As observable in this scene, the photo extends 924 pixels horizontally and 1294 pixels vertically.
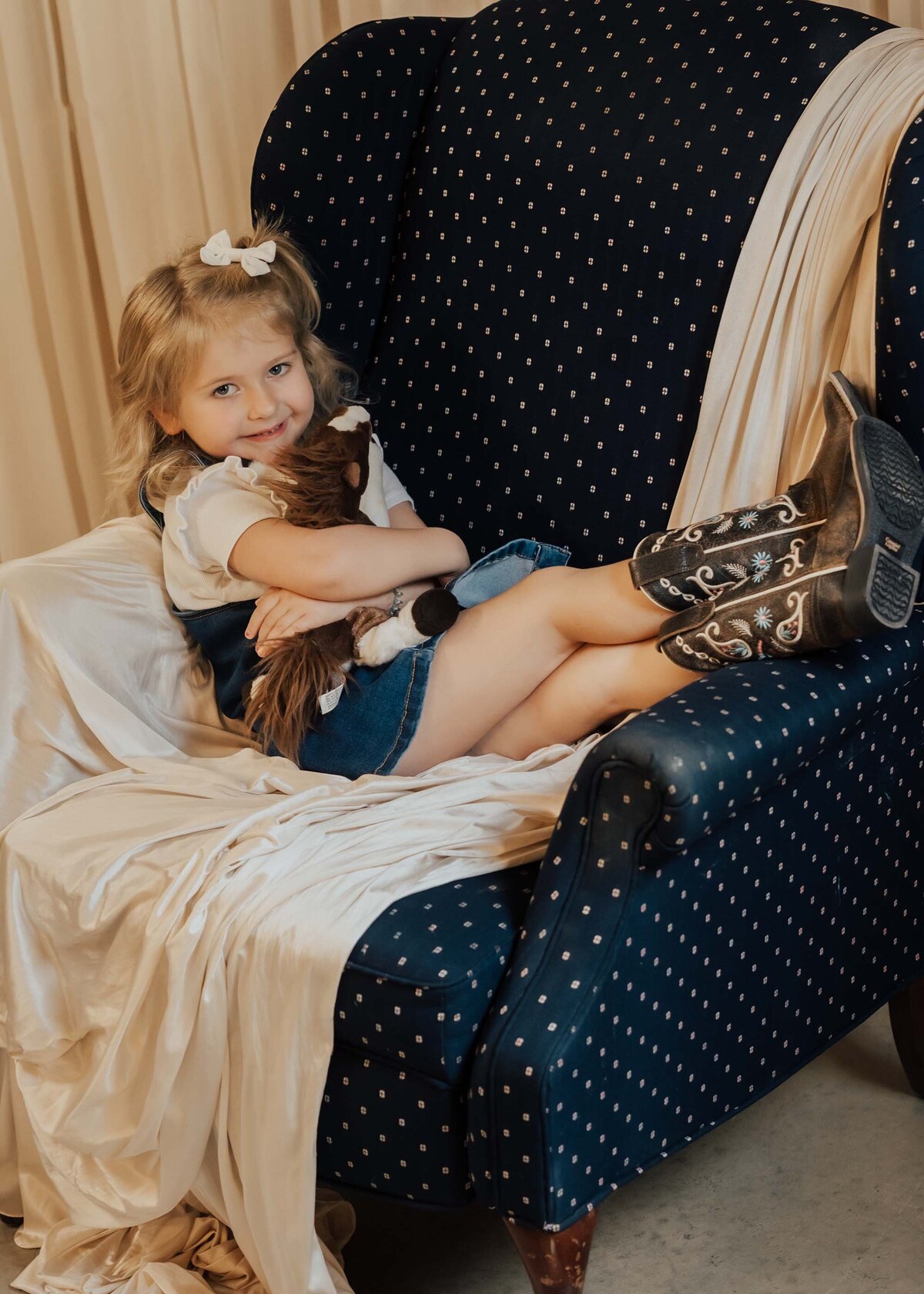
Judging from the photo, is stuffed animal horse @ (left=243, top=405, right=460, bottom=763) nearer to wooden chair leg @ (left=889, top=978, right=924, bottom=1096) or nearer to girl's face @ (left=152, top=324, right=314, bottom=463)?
girl's face @ (left=152, top=324, right=314, bottom=463)

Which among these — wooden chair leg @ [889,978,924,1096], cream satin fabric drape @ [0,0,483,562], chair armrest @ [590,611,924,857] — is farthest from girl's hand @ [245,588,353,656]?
cream satin fabric drape @ [0,0,483,562]

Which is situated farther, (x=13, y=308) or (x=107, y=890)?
(x=13, y=308)

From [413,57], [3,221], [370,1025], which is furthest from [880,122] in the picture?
[3,221]

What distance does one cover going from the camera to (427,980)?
1.19m

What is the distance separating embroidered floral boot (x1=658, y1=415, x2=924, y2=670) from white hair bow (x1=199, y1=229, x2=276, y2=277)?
0.74 metres

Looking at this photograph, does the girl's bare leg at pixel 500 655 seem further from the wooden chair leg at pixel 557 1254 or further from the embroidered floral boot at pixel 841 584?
the wooden chair leg at pixel 557 1254

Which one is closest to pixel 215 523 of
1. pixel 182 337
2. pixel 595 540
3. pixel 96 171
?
pixel 182 337

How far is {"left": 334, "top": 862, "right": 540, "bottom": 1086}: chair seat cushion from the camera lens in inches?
47.1

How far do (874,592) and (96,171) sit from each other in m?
1.98

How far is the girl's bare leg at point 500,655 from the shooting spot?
1.55 meters

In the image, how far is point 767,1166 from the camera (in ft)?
5.25

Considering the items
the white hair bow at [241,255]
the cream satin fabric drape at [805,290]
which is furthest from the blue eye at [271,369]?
the cream satin fabric drape at [805,290]

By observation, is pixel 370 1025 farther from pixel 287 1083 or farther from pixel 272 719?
pixel 272 719

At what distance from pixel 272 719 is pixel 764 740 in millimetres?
634
